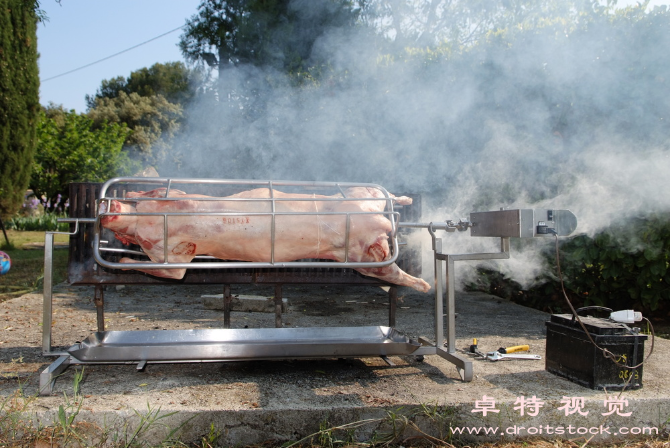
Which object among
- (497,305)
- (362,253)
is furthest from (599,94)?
(362,253)

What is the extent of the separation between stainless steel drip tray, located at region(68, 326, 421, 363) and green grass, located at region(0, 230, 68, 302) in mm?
3783

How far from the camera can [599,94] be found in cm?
440

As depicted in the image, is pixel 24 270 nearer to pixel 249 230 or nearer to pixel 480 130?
pixel 249 230

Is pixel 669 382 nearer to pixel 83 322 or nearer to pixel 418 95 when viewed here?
pixel 418 95

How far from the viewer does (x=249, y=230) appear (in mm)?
2764

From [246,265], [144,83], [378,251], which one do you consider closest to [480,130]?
[378,251]

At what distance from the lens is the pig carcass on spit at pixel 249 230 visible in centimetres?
271

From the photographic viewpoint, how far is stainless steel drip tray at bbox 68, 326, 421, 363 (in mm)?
2602

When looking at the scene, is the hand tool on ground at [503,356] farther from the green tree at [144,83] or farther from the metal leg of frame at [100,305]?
the green tree at [144,83]

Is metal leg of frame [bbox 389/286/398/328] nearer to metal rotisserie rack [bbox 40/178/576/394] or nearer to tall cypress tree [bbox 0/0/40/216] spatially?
metal rotisserie rack [bbox 40/178/576/394]

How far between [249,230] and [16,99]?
10592 millimetres

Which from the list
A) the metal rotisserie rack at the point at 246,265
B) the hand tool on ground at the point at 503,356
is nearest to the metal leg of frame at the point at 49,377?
the metal rotisserie rack at the point at 246,265

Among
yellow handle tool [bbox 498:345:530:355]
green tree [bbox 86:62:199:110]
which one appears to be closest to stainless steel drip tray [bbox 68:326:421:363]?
yellow handle tool [bbox 498:345:530:355]

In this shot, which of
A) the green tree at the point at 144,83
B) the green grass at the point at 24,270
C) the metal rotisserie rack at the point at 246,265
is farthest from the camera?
the green tree at the point at 144,83
